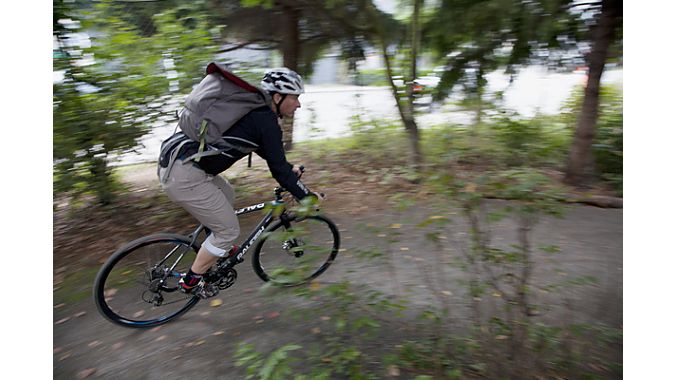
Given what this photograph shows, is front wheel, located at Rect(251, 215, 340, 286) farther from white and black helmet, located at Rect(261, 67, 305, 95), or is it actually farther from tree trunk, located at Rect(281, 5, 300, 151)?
tree trunk, located at Rect(281, 5, 300, 151)

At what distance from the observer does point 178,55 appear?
5.30 metres

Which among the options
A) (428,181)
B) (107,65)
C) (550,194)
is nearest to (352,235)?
(428,181)

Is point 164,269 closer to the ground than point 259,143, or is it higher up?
closer to the ground

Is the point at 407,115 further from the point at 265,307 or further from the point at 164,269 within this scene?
the point at 164,269

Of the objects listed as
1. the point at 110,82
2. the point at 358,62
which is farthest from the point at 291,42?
the point at 110,82

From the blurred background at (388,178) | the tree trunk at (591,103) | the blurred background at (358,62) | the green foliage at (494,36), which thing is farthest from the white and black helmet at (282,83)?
the tree trunk at (591,103)

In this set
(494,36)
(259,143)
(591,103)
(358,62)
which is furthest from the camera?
(358,62)

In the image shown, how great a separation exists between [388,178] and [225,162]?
3.61m

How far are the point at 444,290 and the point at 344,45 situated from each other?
15.9 ft

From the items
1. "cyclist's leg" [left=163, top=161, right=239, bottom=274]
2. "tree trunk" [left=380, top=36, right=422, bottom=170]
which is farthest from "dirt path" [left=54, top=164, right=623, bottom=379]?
"tree trunk" [left=380, top=36, right=422, bottom=170]

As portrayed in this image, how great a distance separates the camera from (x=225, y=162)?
3.08 metres

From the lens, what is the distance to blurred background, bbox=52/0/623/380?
8.69 feet

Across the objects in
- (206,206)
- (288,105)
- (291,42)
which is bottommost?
(206,206)

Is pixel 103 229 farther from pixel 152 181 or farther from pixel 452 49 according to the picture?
pixel 452 49
